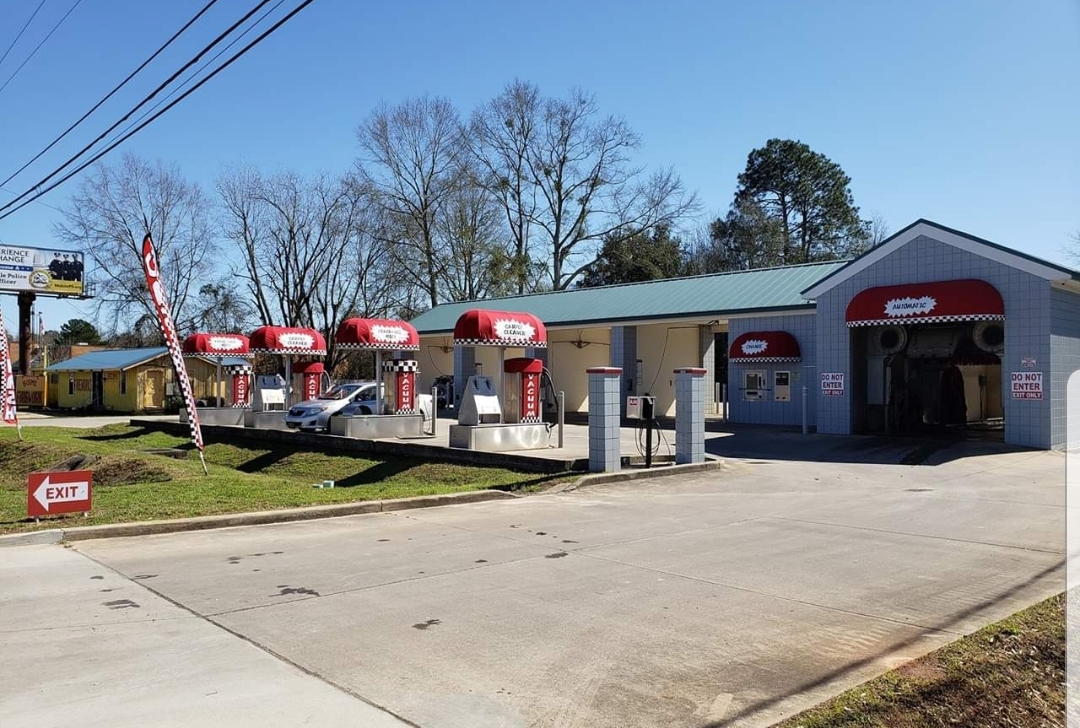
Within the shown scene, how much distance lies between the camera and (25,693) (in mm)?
4969

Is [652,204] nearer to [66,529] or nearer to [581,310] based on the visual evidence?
[581,310]

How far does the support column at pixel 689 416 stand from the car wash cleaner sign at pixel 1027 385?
819 cm

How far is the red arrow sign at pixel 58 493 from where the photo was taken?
33.9ft

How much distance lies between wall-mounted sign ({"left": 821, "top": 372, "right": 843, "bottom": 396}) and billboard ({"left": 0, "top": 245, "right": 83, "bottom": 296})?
46880 mm

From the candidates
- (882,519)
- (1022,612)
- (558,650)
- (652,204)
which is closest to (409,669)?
(558,650)

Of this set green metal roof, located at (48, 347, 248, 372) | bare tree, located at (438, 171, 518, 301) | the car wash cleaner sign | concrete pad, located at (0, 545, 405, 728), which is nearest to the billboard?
green metal roof, located at (48, 347, 248, 372)

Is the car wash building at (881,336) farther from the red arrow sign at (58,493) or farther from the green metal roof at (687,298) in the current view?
the red arrow sign at (58,493)

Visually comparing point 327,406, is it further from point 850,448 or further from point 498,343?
point 850,448

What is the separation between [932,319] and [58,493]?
1820 centimetres

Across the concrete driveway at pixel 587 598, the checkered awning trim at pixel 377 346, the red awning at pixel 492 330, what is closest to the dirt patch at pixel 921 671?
the concrete driveway at pixel 587 598

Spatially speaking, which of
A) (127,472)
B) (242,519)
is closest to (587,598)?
(242,519)

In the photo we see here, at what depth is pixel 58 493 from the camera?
34.6 feet

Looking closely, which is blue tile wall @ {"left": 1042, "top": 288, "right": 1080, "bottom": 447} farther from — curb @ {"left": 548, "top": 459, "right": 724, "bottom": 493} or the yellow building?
the yellow building

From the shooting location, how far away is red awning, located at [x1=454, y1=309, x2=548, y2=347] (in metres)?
19.5
